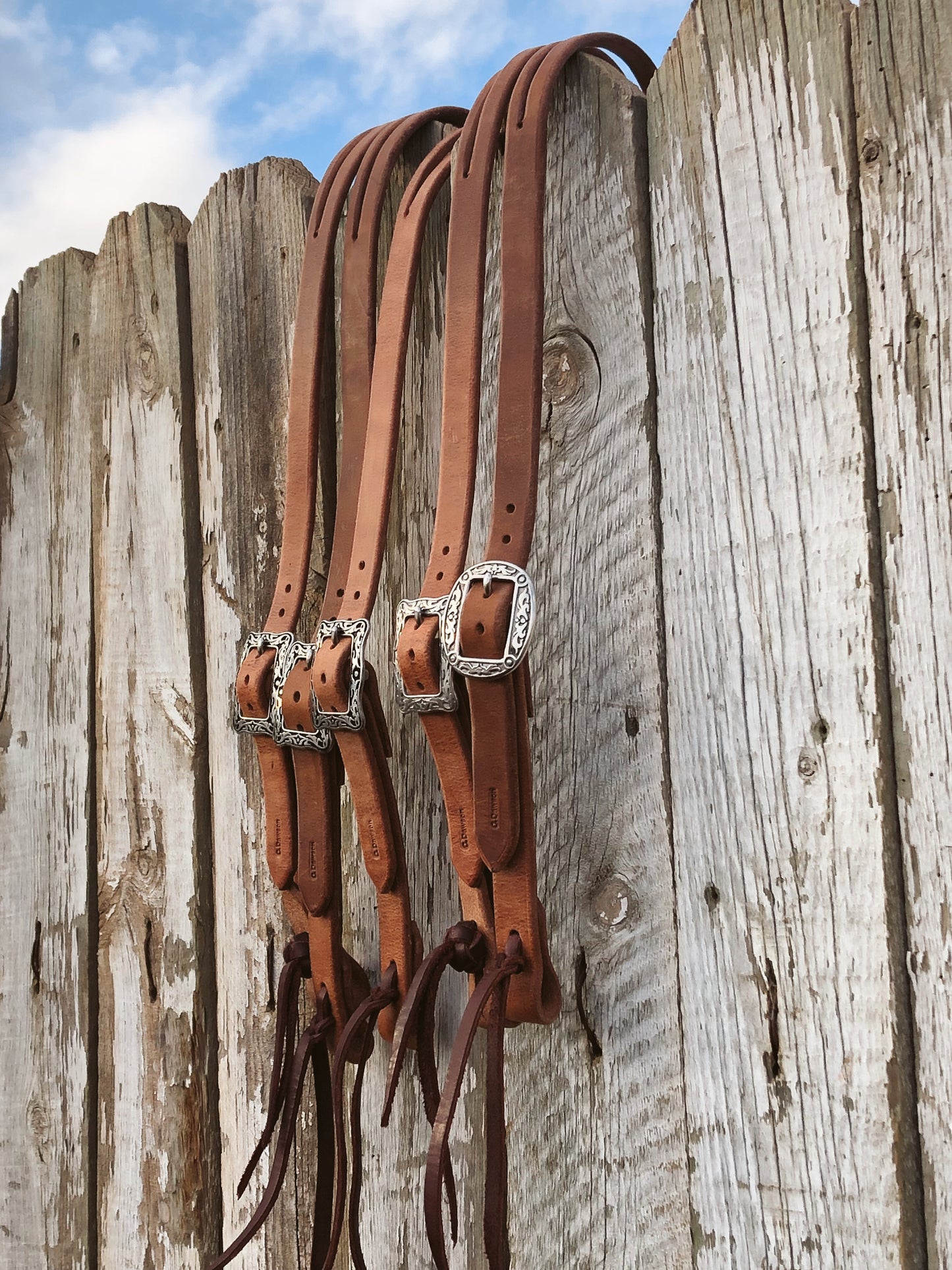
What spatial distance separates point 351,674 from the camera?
1009 mm

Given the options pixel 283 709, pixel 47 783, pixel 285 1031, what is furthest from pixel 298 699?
pixel 47 783

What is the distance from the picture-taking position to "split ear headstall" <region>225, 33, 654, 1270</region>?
0.92m

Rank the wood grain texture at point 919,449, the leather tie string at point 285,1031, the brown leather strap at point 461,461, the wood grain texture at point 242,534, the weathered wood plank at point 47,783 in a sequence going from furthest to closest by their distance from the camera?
the weathered wood plank at point 47,783
the wood grain texture at point 242,534
the leather tie string at point 285,1031
the brown leather strap at point 461,461
the wood grain texture at point 919,449

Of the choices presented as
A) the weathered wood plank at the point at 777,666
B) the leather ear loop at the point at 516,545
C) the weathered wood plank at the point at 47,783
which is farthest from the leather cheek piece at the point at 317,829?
the weathered wood plank at the point at 47,783

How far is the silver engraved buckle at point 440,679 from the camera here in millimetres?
935

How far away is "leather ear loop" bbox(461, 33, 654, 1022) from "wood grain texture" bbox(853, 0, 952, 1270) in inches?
11.7

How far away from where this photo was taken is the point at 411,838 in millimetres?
1147

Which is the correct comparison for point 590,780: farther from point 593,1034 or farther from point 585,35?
point 585,35

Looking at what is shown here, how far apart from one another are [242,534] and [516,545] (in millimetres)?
494

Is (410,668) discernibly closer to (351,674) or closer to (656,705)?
(351,674)

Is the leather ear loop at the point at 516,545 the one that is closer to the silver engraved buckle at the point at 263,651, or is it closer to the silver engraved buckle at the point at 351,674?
the silver engraved buckle at the point at 351,674

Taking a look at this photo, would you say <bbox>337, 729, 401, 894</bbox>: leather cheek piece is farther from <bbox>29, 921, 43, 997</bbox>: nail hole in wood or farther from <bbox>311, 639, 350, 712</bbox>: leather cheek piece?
<bbox>29, 921, 43, 997</bbox>: nail hole in wood

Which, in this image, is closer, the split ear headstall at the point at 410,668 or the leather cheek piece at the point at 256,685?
the split ear headstall at the point at 410,668

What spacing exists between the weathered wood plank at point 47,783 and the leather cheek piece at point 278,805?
425mm
